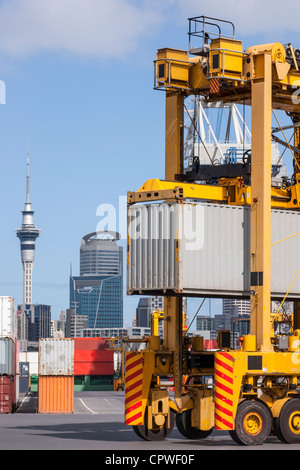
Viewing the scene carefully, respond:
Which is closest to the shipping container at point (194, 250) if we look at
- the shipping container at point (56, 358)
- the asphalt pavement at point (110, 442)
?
the asphalt pavement at point (110, 442)

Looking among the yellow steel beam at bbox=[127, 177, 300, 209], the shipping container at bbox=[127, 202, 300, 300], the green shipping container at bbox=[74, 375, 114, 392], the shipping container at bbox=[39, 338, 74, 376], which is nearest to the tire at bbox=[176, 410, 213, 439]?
the shipping container at bbox=[127, 202, 300, 300]

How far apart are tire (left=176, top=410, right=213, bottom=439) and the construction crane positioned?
0.03 m

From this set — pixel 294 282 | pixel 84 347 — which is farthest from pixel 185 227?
pixel 84 347

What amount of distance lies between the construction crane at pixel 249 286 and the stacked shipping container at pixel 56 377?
104 ft

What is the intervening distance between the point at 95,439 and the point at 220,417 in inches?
177

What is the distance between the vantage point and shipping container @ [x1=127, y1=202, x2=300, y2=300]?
27547 millimetres

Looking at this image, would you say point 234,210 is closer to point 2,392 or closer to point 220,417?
point 220,417

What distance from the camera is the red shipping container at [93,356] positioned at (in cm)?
13525

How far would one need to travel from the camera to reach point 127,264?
2875cm

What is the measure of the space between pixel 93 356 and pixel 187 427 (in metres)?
107

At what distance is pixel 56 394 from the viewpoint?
61406mm

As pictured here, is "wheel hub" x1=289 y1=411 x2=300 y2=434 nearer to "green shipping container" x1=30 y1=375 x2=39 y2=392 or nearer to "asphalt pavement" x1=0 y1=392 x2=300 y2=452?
"asphalt pavement" x1=0 y1=392 x2=300 y2=452

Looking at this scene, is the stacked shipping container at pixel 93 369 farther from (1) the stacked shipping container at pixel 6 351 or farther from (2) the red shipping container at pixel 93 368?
(1) the stacked shipping container at pixel 6 351

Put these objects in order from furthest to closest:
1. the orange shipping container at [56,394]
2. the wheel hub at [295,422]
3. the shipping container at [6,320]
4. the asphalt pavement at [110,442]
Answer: the orange shipping container at [56,394] → the shipping container at [6,320] → the wheel hub at [295,422] → the asphalt pavement at [110,442]
